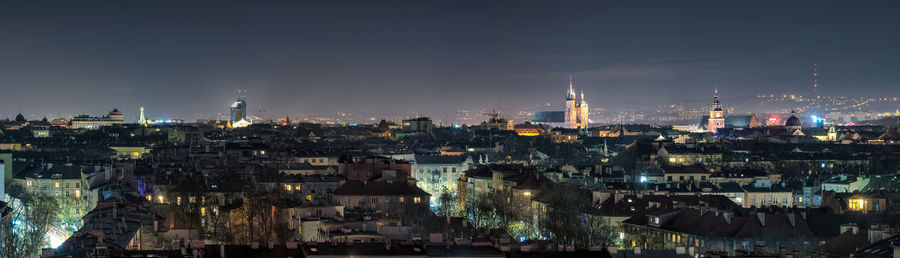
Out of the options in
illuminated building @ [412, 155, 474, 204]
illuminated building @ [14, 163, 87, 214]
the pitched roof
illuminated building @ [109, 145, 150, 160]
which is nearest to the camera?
the pitched roof

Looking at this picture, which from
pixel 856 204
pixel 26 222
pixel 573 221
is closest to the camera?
pixel 26 222

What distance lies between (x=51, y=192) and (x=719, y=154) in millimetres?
67323

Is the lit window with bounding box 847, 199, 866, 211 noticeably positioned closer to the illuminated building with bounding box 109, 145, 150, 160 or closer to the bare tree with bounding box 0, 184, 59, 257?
the bare tree with bounding box 0, 184, 59, 257

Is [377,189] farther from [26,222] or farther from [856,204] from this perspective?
[856,204]

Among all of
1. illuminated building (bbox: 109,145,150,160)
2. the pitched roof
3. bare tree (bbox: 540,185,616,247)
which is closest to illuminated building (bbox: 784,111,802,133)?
illuminated building (bbox: 109,145,150,160)

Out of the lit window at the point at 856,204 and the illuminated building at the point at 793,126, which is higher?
the illuminated building at the point at 793,126

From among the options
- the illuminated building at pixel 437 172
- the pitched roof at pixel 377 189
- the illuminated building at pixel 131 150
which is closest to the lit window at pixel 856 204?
the pitched roof at pixel 377 189

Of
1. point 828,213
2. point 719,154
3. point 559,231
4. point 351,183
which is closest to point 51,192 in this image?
point 351,183

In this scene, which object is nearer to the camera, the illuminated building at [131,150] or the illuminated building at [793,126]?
the illuminated building at [131,150]

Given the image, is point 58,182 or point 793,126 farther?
point 793,126

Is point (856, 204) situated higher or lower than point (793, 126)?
lower

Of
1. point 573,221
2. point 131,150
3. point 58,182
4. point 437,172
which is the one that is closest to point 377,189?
point 573,221

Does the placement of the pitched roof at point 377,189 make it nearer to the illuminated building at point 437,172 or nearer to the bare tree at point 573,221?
the bare tree at point 573,221

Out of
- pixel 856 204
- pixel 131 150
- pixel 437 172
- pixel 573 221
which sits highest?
pixel 131 150
